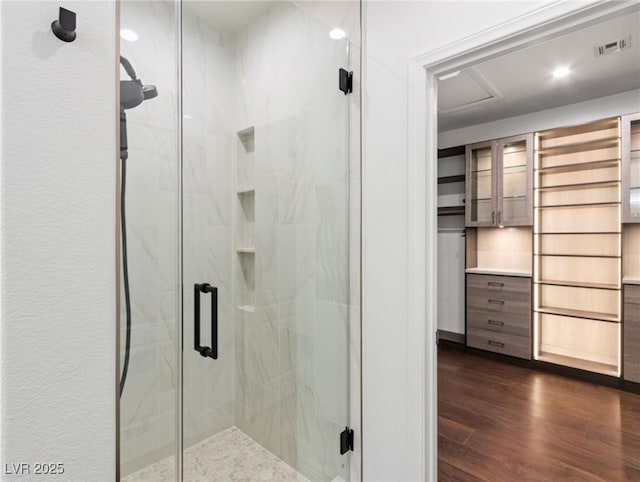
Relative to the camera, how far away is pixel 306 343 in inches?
61.3

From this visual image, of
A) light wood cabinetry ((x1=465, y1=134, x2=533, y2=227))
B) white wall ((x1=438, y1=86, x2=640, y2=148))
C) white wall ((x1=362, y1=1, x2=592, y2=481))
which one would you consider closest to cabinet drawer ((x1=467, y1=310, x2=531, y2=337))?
light wood cabinetry ((x1=465, y1=134, x2=533, y2=227))

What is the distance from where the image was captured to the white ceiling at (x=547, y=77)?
2398 millimetres

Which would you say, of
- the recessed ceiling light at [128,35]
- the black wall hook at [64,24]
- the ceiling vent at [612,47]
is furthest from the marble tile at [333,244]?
the ceiling vent at [612,47]

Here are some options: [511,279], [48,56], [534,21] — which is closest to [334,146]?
[534,21]

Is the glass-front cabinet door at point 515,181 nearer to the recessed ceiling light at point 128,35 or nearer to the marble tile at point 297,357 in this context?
the marble tile at point 297,357

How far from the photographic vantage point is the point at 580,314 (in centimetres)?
349

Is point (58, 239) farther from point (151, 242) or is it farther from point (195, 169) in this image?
point (195, 169)

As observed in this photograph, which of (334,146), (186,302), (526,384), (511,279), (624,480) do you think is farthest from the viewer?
(511,279)

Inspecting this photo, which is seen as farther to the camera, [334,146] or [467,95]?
[467,95]

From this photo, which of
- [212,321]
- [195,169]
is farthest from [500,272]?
[195,169]

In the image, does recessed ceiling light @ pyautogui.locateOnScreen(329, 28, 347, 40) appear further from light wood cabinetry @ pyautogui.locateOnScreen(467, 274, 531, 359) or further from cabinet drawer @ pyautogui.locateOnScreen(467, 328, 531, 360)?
cabinet drawer @ pyautogui.locateOnScreen(467, 328, 531, 360)

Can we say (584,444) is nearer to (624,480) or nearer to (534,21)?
(624,480)

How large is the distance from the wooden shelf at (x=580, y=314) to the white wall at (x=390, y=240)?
9.58 feet

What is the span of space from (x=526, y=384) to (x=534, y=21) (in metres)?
3.21
